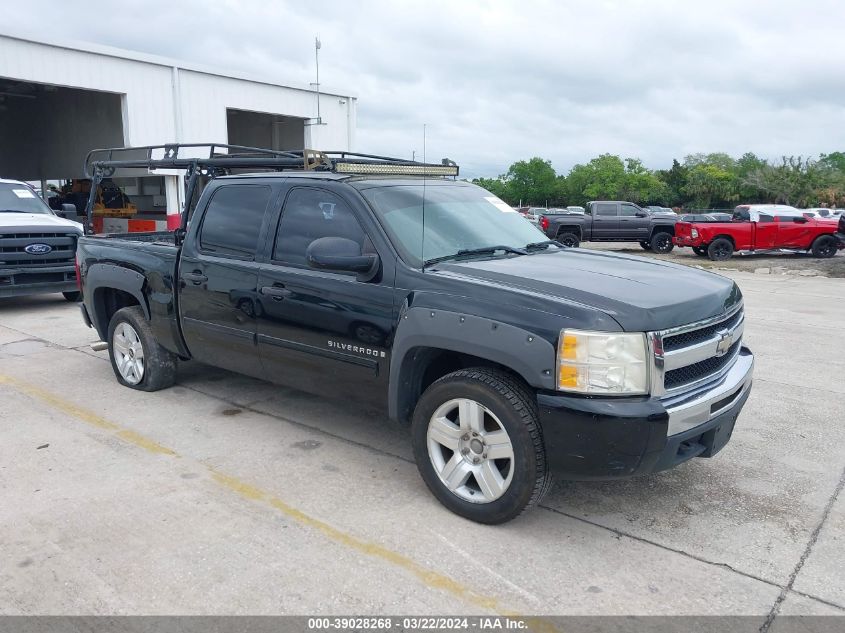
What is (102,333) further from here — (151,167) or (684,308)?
(684,308)

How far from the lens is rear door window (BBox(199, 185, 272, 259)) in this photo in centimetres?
474

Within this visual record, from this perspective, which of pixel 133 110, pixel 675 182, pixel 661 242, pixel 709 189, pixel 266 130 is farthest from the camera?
pixel 675 182

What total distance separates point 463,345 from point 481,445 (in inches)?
20.6

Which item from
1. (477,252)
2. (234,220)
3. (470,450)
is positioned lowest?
(470,450)

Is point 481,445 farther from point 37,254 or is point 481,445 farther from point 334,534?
point 37,254

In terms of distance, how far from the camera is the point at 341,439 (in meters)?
4.82

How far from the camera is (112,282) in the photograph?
5.89 metres

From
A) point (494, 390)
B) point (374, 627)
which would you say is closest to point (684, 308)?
point (494, 390)

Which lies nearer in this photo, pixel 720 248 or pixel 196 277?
pixel 196 277

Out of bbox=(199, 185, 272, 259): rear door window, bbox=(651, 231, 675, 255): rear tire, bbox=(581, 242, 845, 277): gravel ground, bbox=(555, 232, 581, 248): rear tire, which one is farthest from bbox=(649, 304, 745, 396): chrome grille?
bbox=(651, 231, 675, 255): rear tire

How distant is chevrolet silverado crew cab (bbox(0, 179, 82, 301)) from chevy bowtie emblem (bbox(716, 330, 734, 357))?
9000 millimetres

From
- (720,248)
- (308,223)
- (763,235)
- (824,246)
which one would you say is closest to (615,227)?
(720,248)

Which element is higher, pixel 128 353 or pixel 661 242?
pixel 128 353

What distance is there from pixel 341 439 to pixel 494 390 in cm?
A: 178
